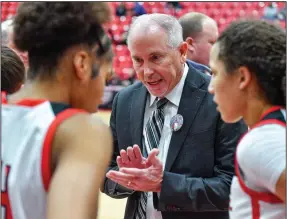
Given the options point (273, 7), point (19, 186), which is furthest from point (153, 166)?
point (273, 7)

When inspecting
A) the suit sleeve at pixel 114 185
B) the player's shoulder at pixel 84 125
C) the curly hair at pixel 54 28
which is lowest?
the suit sleeve at pixel 114 185

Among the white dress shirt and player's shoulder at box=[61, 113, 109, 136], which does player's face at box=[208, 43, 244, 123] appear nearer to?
player's shoulder at box=[61, 113, 109, 136]

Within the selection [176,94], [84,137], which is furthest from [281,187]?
[176,94]

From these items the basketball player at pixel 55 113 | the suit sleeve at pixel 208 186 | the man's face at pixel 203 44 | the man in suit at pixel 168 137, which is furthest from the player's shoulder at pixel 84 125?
the man's face at pixel 203 44

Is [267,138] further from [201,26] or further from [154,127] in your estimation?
[201,26]

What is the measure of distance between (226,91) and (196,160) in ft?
2.14

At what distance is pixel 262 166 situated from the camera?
140 centimetres

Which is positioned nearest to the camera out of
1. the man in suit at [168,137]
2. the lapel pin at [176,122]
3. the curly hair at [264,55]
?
the curly hair at [264,55]

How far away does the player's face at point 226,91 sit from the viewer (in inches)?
62.6

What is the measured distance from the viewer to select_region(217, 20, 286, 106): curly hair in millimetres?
1532

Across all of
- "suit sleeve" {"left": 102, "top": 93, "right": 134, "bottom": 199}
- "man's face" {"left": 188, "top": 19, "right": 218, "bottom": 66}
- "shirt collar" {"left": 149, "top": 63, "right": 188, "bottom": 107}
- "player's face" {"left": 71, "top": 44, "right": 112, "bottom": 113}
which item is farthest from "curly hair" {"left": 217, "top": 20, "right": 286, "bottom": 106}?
"man's face" {"left": 188, "top": 19, "right": 218, "bottom": 66}

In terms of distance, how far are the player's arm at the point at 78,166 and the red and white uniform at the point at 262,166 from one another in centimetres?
38

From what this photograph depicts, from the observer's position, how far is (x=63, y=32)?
133cm

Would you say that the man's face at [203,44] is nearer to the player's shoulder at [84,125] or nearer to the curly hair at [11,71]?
the curly hair at [11,71]
